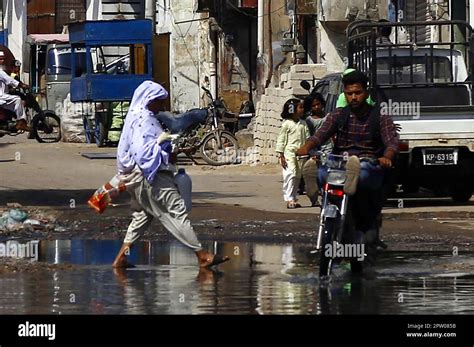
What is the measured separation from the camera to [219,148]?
1128 inches

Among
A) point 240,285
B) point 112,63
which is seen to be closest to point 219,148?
point 112,63

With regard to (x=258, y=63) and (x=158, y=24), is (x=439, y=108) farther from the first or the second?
(x=158, y=24)

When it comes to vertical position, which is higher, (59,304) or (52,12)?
(52,12)

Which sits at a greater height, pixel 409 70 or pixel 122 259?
pixel 409 70

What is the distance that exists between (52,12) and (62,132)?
26867mm

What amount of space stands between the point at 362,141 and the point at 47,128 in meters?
25.1

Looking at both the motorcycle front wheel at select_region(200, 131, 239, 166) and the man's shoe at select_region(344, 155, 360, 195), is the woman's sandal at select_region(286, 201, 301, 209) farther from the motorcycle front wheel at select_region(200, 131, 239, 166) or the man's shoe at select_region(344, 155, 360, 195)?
the motorcycle front wheel at select_region(200, 131, 239, 166)

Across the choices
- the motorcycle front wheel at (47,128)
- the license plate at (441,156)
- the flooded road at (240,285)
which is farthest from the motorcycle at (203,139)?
the flooded road at (240,285)

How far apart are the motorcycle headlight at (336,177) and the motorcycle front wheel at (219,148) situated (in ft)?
53.4

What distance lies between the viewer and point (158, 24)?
2003 inches

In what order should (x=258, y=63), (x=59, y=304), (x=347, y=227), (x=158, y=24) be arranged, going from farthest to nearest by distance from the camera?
(x=158, y=24)
(x=258, y=63)
(x=347, y=227)
(x=59, y=304)

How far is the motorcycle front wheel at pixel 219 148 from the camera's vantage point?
28.4 meters

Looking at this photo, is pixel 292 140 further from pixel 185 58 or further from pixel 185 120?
pixel 185 58
